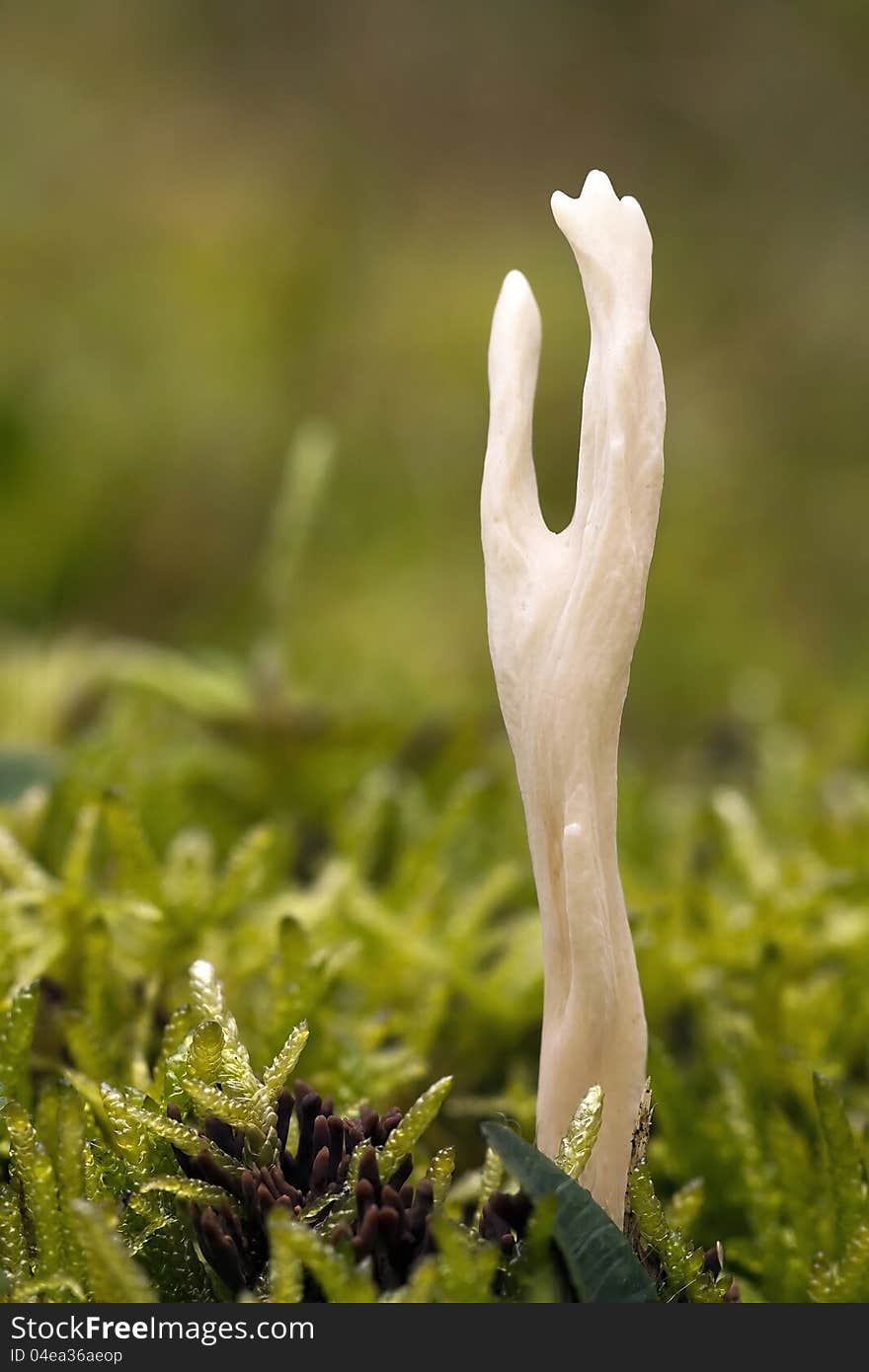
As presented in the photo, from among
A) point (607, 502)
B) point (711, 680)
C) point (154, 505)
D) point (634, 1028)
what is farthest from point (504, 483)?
point (154, 505)

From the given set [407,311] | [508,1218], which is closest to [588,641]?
[508,1218]

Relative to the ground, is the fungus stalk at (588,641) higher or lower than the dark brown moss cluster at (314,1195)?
higher

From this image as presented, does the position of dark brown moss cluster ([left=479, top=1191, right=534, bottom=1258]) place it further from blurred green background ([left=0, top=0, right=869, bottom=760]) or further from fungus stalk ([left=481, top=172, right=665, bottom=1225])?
blurred green background ([left=0, top=0, right=869, bottom=760])

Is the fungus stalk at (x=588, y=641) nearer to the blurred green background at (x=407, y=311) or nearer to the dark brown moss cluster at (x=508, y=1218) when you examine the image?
the dark brown moss cluster at (x=508, y=1218)

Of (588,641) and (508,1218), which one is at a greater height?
(588,641)

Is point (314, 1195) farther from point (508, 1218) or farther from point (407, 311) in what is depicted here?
point (407, 311)

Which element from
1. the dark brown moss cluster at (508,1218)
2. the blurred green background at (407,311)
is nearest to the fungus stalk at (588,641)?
the dark brown moss cluster at (508,1218)
